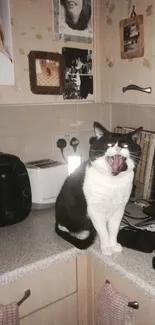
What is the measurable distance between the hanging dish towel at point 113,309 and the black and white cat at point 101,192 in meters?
0.14

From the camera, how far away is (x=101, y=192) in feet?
3.30

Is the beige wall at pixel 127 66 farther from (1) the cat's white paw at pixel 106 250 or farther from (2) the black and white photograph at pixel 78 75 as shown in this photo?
(1) the cat's white paw at pixel 106 250

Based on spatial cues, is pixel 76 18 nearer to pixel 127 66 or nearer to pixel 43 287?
pixel 127 66

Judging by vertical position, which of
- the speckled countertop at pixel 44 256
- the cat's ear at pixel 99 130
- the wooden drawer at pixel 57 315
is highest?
the cat's ear at pixel 99 130

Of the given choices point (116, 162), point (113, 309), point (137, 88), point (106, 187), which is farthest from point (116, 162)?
point (113, 309)

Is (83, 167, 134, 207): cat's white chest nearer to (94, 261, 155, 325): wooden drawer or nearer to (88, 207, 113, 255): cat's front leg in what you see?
(88, 207, 113, 255): cat's front leg

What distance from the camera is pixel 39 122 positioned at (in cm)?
148

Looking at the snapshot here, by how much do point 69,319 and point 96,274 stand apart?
22 cm

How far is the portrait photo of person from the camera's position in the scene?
126 cm

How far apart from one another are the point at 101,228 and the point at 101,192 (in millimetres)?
134

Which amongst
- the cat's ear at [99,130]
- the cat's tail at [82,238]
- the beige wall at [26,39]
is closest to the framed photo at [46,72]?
the beige wall at [26,39]

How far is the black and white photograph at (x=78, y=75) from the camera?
135cm

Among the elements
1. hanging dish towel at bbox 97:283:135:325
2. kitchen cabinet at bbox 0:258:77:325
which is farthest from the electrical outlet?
hanging dish towel at bbox 97:283:135:325

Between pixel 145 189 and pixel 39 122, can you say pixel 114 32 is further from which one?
pixel 145 189
